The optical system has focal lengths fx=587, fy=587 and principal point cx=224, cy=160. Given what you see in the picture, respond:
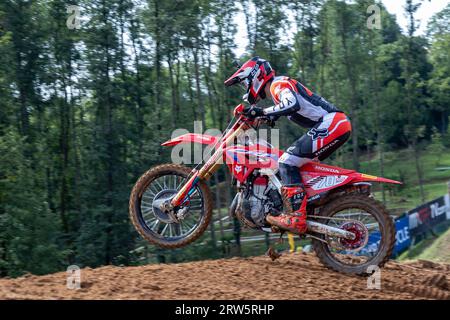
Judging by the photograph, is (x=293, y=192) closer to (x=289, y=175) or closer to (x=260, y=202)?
(x=289, y=175)

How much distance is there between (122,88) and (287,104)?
103 ft

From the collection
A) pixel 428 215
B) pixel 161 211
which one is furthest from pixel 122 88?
pixel 161 211

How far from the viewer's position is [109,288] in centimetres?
659

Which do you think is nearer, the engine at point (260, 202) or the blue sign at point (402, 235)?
the engine at point (260, 202)

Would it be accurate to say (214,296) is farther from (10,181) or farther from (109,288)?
(10,181)

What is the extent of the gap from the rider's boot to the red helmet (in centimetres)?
131

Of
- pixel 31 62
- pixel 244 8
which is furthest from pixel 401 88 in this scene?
pixel 31 62

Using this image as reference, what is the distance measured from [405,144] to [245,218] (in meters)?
62.3

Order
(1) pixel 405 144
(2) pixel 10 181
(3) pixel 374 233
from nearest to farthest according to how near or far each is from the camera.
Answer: (3) pixel 374 233, (2) pixel 10 181, (1) pixel 405 144

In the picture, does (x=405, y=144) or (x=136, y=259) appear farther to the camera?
(x=405, y=144)

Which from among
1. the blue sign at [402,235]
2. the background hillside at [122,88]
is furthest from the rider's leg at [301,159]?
the background hillside at [122,88]

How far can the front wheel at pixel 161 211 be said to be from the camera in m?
7.93

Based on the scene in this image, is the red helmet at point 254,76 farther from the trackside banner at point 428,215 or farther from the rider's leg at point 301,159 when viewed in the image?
the trackside banner at point 428,215

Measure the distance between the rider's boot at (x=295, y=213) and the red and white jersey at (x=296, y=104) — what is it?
2.95ft
